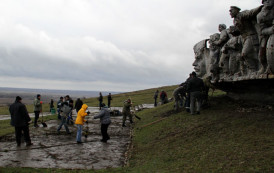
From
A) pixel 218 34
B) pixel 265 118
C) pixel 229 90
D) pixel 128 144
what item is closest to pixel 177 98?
pixel 229 90

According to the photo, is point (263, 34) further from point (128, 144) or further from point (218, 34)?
point (128, 144)

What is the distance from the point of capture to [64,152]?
973 centimetres

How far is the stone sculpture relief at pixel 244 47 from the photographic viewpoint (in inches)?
367

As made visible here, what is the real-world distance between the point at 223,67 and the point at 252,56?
2302mm

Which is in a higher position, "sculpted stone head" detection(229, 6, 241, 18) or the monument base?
"sculpted stone head" detection(229, 6, 241, 18)

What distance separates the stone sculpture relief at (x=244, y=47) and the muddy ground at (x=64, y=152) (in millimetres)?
5962

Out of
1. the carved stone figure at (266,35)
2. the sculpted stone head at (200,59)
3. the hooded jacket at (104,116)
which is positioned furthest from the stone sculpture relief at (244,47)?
the hooded jacket at (104,116)

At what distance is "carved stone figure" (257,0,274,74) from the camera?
912cm

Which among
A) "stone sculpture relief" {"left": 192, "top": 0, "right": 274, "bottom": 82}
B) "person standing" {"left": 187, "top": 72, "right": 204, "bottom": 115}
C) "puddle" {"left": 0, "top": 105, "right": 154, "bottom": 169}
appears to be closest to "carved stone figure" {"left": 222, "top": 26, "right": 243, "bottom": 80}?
"stone sculpture relief" {"left": 192, "top": 0, "right": 274, "bottom": 82}

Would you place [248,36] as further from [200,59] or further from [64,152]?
[64,152]

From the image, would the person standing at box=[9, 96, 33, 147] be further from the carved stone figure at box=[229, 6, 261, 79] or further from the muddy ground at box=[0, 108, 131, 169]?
the carved stone figure at box=[229, 6, 261, 79]

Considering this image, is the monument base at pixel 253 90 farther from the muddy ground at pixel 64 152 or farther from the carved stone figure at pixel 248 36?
the muddy ground at pixel 64 152

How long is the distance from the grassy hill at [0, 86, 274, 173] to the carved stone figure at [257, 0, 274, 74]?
6.38 ft

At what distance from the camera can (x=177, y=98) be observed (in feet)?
52.2
